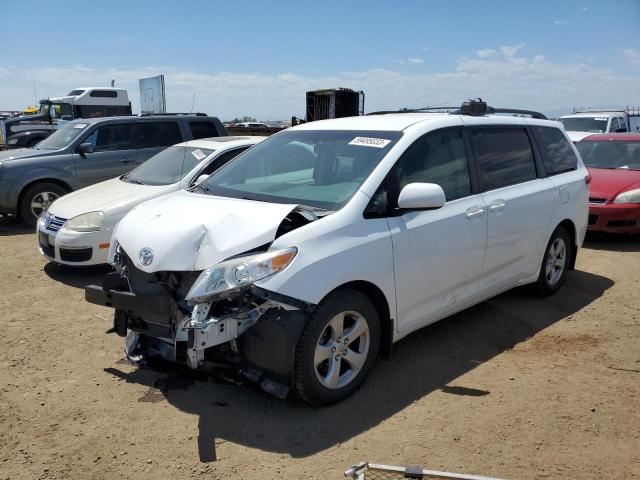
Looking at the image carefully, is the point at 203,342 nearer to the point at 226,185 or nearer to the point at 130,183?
the point at 226,185

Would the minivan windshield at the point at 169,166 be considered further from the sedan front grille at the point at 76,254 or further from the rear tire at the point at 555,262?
the rear tire at the point at 555,262

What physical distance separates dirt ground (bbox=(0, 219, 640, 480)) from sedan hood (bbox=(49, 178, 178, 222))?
157 cm

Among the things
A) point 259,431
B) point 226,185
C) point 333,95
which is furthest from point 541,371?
point 333,95

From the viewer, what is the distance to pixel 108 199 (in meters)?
6.42

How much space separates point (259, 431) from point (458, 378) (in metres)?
1.48

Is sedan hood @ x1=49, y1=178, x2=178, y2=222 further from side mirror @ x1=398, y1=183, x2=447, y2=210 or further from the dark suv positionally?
side mirror @ x1=398, y1=183, x2=447, y2=210

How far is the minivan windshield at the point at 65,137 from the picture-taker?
950 cm

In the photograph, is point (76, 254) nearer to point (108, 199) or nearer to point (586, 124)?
point (108, 199)

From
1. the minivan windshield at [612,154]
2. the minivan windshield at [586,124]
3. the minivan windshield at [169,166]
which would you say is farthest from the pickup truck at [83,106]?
the minivan windshield at [612,154]

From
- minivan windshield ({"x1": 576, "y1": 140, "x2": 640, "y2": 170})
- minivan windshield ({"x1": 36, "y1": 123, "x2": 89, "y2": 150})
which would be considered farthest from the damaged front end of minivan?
minivan windshield ({"x1": 576, "y1": 140, "x2": 640, "y2": 170})

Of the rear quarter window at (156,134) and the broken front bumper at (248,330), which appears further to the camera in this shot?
the rear quarter window at (156,134)

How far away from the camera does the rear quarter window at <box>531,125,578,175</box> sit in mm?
5293

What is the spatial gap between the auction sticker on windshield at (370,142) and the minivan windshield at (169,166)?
327 centimetres

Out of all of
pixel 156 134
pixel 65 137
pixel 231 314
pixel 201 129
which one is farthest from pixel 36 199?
pixel 231 314
